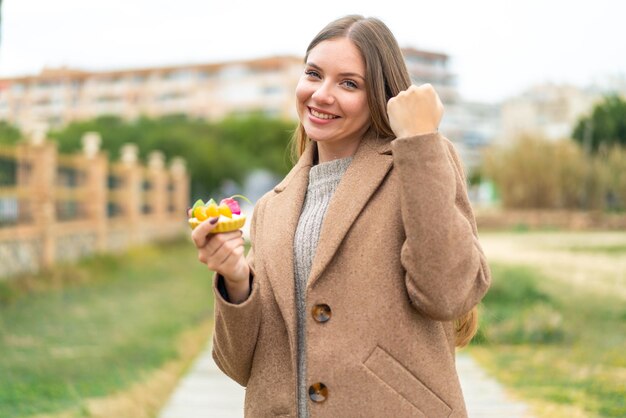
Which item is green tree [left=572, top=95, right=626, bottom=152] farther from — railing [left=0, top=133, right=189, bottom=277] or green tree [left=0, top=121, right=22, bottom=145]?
green tree [left=0, top=121, right=22, bottom=145]

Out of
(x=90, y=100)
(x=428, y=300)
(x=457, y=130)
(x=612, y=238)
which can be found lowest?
(x=457, y=130)

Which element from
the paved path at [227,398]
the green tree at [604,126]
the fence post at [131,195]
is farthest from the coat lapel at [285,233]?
the fence post at [131,195]

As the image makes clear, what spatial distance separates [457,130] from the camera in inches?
2776

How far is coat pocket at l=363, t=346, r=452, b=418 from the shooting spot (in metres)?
1.68

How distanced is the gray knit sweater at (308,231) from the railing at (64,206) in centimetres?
762

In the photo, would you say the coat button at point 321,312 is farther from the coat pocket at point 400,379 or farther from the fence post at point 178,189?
the fence post at point 178,189

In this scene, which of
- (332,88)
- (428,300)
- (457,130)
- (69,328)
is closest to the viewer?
(428,300)

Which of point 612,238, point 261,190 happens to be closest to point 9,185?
point 612,238

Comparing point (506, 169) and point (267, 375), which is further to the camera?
point (506, 169)

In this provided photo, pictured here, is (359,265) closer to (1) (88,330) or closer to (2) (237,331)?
(2) (237,331)

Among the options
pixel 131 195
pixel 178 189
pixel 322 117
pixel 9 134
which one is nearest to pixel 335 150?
pixel 322 117

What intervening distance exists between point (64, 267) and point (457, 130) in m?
62.3

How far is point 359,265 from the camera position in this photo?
1.71m

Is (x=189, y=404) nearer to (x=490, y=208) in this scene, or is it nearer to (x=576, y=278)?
(x=576, y=278)
